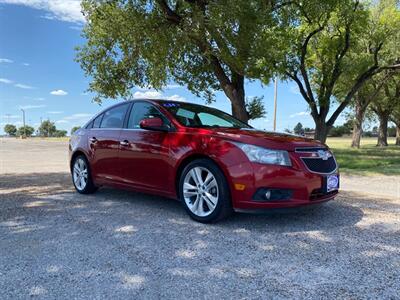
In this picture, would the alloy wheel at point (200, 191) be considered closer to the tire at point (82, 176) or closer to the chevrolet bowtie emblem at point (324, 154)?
the chevrolet bowtie emblem at point (324, 154)

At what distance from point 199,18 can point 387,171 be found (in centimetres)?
717

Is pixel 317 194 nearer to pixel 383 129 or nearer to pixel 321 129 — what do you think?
pixel 321 129

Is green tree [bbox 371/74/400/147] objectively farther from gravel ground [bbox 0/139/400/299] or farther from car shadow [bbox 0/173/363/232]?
gravel ground [bbox 0/139/400/299]

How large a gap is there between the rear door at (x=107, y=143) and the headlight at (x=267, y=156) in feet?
7.81

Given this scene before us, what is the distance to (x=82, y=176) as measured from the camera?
6844mm

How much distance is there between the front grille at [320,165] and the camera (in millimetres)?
4567

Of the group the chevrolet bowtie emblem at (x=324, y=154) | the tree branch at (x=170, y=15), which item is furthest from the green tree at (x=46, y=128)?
the chevrolet bowtie emblem at (x=324, y=154)

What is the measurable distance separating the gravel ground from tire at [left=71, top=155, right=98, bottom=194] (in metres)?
0.75

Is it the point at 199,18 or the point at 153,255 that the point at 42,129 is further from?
the point at 153,255

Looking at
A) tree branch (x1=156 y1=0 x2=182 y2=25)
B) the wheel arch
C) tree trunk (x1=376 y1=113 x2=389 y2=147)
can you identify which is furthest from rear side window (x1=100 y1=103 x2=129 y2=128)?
tree trunk (x1=376 y1=113 x2=389 y2=147)

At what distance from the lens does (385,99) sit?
1165 inches

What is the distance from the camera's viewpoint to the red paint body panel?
4367 mm

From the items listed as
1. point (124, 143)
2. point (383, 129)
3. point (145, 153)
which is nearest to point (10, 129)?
point (383, 129)

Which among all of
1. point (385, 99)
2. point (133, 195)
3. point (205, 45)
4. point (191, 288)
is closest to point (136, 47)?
point (205, 45)
